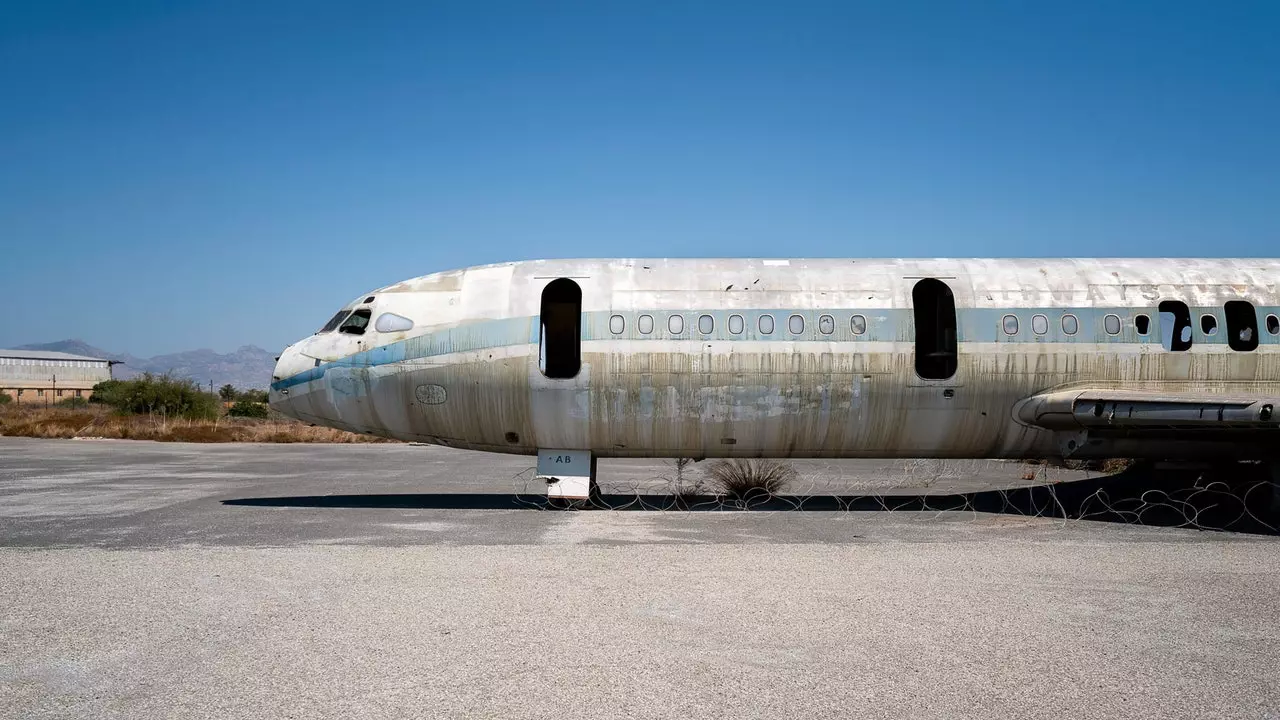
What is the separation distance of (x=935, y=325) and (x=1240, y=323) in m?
4.79

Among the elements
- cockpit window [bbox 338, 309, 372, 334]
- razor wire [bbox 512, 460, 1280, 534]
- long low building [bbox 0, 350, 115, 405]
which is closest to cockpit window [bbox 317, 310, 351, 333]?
cockpit window [bbox 338, 309, 372, 334]

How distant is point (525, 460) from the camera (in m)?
27.7

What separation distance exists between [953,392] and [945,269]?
2.20m

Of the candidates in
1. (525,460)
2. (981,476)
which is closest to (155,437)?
(525,460)

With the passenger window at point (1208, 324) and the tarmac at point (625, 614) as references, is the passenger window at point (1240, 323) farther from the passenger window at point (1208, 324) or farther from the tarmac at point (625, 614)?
the tarmac at point (625, 614)

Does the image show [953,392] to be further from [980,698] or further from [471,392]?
[980,698]

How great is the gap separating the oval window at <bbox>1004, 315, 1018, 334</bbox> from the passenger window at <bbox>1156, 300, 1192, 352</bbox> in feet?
7.90

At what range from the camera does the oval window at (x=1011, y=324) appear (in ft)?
45.8

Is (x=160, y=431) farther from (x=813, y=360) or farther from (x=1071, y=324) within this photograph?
(x=1071, y=324)

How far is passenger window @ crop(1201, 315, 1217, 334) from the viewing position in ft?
45.9

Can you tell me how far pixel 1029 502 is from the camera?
16.3 m

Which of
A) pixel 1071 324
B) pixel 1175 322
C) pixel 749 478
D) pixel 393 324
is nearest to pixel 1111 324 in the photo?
pixel 1071 324

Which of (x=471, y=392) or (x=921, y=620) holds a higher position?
(x=471, y=392)

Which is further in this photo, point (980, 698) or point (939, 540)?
point (939, 540)
